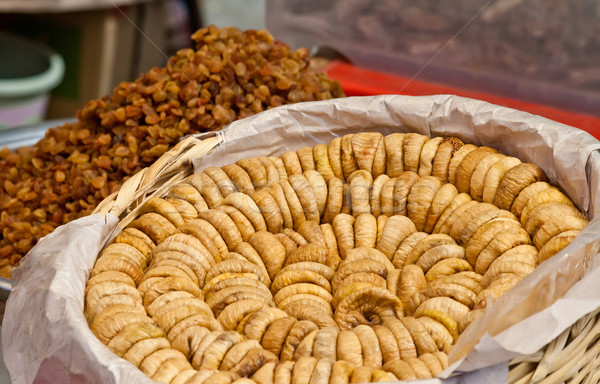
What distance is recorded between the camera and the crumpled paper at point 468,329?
0.65m

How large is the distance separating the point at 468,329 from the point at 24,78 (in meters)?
1.86

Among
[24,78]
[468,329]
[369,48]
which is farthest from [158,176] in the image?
[24,78]

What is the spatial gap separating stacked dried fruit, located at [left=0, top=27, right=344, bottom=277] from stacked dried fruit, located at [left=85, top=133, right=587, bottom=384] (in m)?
0.19

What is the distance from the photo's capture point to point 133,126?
120 cm

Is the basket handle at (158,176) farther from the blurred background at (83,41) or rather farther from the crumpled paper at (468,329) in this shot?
the blurred background at (83,41)

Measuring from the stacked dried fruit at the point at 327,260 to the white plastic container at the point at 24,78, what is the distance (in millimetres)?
1205

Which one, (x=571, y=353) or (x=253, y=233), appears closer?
(x=571, y=353)

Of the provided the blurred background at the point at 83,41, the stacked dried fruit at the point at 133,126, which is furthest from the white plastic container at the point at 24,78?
the stacked dried fruit at the point at 133,126

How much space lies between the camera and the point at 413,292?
32.7 inches

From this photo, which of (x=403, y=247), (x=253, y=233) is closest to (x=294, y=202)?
(x=253, y=233)

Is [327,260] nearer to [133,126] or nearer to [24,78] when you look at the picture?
[133,126]

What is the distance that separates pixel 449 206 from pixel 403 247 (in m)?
0.10

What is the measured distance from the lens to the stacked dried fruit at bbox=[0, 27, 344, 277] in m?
1.17

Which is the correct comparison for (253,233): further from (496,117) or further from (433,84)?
(433,84)
